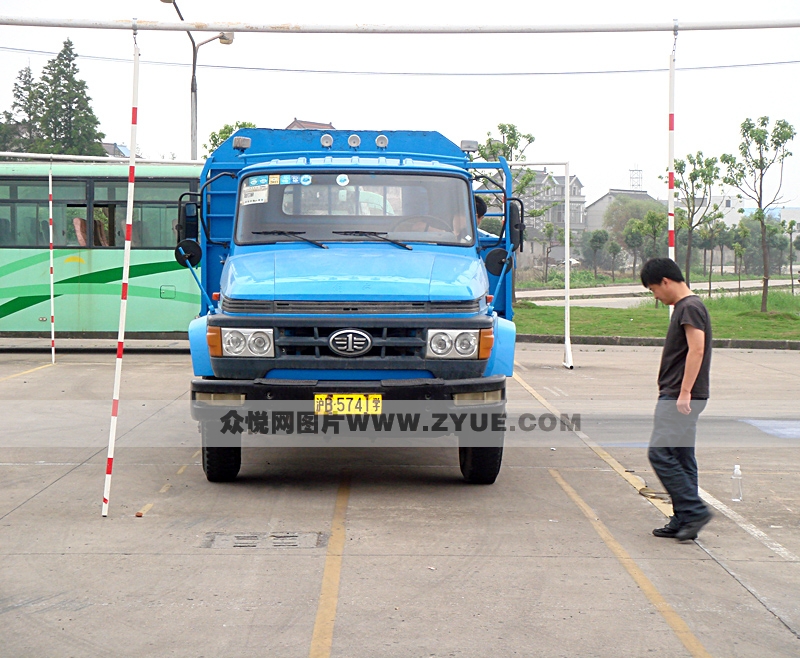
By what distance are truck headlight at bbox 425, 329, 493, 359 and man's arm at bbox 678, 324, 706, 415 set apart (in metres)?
1.55

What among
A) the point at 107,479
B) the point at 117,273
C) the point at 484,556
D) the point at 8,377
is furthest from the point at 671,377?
the point at 117,273

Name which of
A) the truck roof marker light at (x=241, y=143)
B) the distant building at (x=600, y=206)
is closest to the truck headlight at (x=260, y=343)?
the truck roof marker light at (x=241, y=143)

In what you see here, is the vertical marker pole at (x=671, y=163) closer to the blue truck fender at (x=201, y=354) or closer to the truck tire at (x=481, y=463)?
the truck tire at (x=481, y=463)

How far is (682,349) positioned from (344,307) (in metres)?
2.39

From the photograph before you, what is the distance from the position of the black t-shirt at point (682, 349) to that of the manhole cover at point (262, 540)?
248cm

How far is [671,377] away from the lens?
6844mm

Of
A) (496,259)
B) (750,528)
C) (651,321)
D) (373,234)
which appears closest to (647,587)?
(750,528)

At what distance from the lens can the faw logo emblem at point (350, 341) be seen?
7.50 m

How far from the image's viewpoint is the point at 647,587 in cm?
567

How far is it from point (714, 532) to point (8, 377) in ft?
39.1

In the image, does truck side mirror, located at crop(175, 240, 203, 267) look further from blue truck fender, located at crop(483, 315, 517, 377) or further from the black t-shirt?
the black t-shirt

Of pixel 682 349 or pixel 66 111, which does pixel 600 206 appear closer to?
pixel 66 111

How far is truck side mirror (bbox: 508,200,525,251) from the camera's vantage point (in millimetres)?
9492

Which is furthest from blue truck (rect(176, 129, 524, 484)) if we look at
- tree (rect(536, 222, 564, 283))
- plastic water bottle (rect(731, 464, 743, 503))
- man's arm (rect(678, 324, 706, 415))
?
tree (rect(536, 222, 564, 283))
